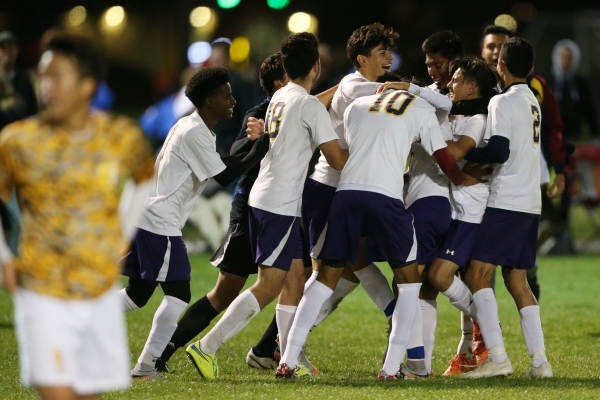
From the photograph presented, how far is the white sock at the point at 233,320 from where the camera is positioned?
6.46 meters

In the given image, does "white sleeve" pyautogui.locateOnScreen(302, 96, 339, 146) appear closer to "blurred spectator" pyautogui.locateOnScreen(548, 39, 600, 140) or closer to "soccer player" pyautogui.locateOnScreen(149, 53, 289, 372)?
"soccer player" pyautogui.locateOnScreen(149, 53, 289, 372)

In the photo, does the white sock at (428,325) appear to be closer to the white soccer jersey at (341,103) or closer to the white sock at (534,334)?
the white sock at (534,334)

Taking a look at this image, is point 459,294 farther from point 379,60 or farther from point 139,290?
point 139,290

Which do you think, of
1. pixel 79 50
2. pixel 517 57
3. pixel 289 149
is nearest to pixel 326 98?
→ pixel 289 149

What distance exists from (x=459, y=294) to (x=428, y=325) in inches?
12.6

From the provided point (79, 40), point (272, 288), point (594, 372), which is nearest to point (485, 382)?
point (594, 372)

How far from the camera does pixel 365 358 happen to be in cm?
756

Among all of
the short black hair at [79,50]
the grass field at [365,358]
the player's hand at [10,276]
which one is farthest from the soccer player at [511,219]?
the player's hand at [10,276]

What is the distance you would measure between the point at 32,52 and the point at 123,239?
22454 mm

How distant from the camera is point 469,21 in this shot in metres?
32.6

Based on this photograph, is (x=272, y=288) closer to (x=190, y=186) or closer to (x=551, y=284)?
(x=190, y=186)

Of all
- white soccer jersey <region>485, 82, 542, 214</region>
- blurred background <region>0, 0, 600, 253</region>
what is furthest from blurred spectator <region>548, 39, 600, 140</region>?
white soccer jersey <region>485, 82, 542, 214</region>

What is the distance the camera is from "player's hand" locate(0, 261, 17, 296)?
391cm

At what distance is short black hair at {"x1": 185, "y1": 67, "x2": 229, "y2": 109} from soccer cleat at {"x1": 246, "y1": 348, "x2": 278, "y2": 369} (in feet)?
6.07
